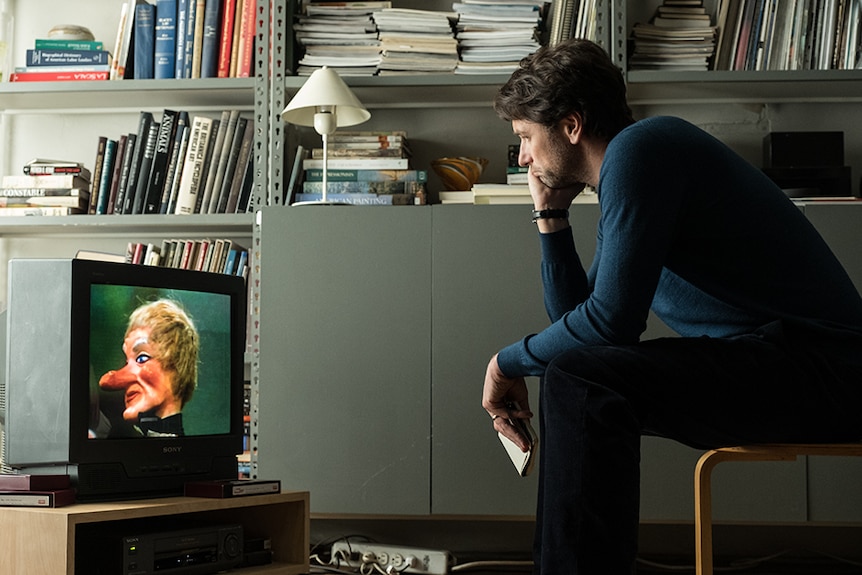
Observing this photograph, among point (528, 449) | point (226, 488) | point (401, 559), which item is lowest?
point (401, 559)

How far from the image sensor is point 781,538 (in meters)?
2.78

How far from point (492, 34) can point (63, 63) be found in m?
1.28

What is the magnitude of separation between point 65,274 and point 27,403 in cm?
26

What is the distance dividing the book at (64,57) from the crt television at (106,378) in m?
1.10

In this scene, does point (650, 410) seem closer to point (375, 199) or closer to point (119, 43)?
point (375, 199)

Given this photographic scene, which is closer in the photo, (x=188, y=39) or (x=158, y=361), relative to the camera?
(x=158, y=361)

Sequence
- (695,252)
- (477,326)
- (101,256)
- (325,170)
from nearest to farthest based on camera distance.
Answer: (695,252)
(477,326)
(325,170)
(101,256)

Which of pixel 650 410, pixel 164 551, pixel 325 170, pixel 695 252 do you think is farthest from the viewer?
pixel 325 170

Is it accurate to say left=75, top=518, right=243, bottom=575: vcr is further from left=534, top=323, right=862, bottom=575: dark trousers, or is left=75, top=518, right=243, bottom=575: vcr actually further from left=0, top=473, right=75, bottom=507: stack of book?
left=534, top=323, right=862, bottom=575: dark trousers

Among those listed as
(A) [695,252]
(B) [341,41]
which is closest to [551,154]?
(A) [695,252]

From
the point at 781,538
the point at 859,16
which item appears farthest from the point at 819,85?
the point at 781,538

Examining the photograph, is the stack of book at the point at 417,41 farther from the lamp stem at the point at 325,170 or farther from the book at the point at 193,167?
the book at the point at 193,167

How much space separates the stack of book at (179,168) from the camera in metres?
2.80

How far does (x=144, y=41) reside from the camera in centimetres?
283
